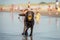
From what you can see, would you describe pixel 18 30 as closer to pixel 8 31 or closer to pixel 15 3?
pixel 8 31

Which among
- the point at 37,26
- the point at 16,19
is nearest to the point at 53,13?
the point at 37,26

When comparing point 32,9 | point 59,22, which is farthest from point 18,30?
point 59,22

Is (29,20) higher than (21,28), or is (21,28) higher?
(29,20)

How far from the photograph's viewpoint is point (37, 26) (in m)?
3.51

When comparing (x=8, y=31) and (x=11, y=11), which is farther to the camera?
(x=11, y=11)

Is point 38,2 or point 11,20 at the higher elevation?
point 38,2

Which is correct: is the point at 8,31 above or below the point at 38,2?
below

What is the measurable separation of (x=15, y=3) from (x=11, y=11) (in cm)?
15

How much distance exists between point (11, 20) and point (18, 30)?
0.31 meters

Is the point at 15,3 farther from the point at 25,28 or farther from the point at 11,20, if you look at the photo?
the point at 25,28

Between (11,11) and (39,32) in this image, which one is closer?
(39,32)

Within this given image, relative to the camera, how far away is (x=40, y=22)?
11.8 feet

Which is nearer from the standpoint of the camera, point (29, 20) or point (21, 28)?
point (29, 20)

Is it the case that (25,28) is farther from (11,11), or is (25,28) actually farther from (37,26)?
(11,11)
